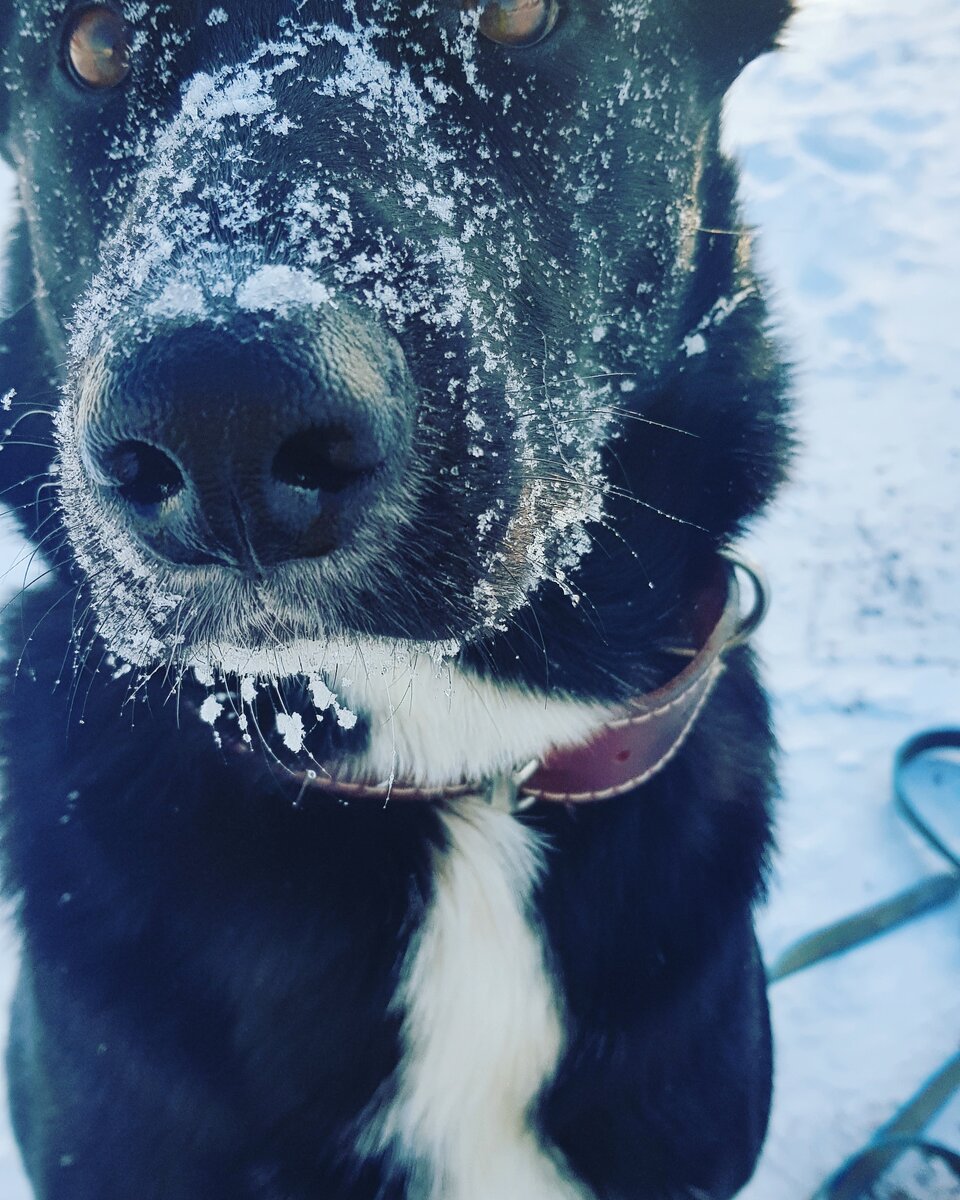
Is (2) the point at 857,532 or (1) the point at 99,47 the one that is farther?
(2) the point at 857,532

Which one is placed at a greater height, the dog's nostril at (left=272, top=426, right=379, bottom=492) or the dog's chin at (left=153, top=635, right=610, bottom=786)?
the dog's nostril at (left=272, top=426, right=379, bottom=492)

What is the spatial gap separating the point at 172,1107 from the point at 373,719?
0.56 metres

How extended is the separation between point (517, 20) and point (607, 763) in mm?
908

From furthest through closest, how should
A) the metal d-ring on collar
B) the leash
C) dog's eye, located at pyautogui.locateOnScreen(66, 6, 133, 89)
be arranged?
1. the leash
2. the metal d-ring on collar
3. dog's eye, located at pyautogui.locateOnScreen(66, 6, 133, 89)

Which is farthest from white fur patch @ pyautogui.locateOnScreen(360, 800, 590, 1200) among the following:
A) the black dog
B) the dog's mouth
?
the dog's mouth

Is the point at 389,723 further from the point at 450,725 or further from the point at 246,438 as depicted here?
the point at 246,438

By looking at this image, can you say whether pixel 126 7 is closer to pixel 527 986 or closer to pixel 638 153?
pixel 638 153

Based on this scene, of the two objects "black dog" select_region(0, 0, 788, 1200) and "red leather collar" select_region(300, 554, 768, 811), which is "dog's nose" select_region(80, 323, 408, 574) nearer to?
"black dog" select_region(0, 0, 788, 1200)

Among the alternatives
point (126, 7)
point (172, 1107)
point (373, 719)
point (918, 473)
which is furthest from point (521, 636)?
point (918, 473)

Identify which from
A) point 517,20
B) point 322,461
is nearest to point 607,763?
point 322,461

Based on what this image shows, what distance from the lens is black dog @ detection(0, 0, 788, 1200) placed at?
1091mm

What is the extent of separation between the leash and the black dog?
1.31 feet

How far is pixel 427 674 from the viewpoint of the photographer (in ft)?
4.44

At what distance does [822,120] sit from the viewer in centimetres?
454
